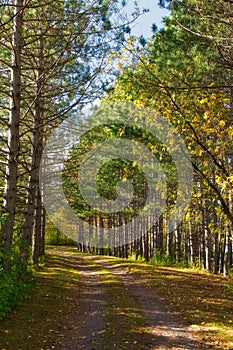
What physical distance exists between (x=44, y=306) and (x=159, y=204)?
1371 cm

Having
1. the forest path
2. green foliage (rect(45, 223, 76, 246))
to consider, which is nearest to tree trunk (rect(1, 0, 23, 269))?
the forest path

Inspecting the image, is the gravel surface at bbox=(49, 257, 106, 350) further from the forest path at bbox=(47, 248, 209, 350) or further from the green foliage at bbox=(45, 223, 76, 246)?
the green foliage at bbox=(45, 223, 76, 246)

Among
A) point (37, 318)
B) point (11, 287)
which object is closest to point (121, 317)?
point (37, 318)

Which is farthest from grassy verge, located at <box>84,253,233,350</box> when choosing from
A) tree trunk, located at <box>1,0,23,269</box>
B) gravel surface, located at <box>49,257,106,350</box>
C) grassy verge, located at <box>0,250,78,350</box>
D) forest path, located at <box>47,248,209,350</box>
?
tree trunk, located at <box>1,0,23,269</box>

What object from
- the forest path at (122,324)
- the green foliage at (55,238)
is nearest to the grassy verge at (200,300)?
the forest path at (122,324)

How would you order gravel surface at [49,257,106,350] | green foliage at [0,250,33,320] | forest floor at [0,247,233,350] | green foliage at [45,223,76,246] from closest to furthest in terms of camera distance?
1. gravel surface at [49,257,106,350]
2. forest floor at [0,247,233,350]
3. green foliage at [0,250,33,320]
4. green foliage at [45,223,76,246]

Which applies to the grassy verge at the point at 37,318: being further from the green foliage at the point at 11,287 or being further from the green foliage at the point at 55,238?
the green foliage at the point at 55,238

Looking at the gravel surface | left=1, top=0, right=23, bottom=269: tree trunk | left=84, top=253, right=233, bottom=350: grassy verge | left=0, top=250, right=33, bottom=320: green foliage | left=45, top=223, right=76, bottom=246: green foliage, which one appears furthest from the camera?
left=45, top=223, right=76, bottom=246: green foliage

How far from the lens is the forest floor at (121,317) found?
7289 millimetres

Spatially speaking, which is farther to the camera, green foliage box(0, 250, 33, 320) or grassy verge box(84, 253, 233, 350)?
green foliage box(0, 250, 33, 320)

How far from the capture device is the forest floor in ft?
23.9

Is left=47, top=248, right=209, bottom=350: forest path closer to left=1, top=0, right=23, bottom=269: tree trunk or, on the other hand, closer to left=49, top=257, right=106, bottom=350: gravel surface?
left=49, top=257, right=106, bottom=350: gravel surface

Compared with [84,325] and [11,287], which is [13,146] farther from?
[84,325]

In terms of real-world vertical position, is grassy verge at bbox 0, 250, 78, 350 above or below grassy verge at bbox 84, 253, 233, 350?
above
